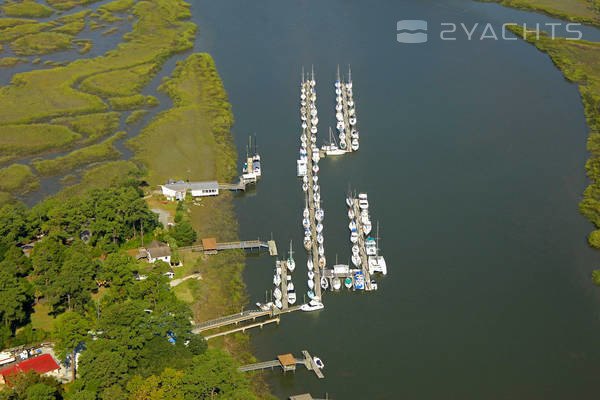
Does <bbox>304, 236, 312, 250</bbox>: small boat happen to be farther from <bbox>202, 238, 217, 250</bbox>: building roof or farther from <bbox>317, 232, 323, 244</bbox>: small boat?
<bbox>202, 238, 217, 250</bbox>: building roof

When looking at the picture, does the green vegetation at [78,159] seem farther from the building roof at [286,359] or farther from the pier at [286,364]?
the building roof at [286,359]

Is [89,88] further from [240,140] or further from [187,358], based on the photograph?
[187,358]

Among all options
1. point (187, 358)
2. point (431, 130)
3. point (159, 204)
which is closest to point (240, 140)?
point (159, 204)

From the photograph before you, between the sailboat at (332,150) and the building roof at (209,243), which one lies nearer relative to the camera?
the building roof at (209,243)

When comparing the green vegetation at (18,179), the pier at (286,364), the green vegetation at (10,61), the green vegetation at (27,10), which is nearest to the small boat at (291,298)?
the pier at (286,364)

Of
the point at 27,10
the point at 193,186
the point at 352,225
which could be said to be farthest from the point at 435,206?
the point at 27,10

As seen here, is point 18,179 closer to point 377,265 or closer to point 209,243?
point 209,243

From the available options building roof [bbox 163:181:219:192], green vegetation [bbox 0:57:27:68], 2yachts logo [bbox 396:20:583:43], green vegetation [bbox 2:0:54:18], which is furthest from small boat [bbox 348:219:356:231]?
green vegetation [bbox 2:0:54:18]
